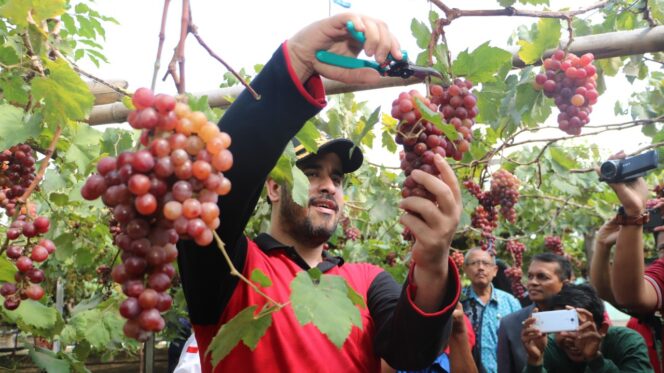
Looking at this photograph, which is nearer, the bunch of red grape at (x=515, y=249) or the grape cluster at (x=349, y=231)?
the grape cluster at (x=349, y=231)

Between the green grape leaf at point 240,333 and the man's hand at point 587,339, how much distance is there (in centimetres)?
262

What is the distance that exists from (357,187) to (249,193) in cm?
403

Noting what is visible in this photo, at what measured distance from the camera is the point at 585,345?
10.5ft

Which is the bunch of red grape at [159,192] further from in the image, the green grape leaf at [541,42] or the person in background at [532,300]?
the person in background at [532,300]

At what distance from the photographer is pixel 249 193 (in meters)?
1.40

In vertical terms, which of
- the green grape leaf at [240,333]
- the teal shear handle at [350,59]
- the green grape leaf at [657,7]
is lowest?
the green grape leaf at [240,333]

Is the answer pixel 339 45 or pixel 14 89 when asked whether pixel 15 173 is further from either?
pixel 339 45

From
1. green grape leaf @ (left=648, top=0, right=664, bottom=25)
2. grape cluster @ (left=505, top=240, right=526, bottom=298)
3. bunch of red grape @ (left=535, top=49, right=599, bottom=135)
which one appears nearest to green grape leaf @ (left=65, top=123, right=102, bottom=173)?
bunch of red grape @ (left=535, top=49, right=599, bottom=135)

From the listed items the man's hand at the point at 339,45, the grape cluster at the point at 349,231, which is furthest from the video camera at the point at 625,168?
the grape cluster at the point at 349,231

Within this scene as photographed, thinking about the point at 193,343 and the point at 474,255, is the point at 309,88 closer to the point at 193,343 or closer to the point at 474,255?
the point at 193,343

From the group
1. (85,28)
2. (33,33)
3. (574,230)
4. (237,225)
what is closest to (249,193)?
(237,225)

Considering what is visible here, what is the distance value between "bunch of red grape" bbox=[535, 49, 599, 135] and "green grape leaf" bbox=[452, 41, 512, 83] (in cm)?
60

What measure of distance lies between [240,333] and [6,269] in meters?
1.09

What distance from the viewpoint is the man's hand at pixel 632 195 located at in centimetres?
269
